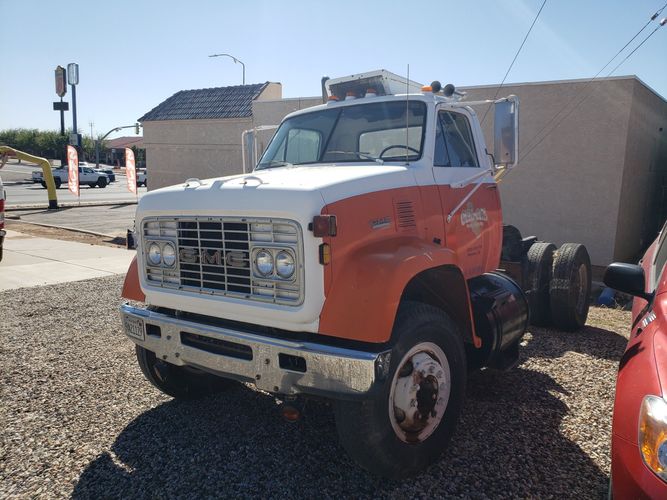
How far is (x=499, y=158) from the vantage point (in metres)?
4.28

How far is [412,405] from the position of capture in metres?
3.06

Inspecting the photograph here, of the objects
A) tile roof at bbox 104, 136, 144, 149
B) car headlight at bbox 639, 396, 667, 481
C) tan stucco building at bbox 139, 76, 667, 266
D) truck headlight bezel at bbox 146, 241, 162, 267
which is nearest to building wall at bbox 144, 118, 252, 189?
tan stucco building at bbox 139, 76, 667, 266

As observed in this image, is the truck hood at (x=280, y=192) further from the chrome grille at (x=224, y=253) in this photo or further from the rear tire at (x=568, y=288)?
the rear tire at (x=568, y=288)

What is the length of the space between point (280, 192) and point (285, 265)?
41cm

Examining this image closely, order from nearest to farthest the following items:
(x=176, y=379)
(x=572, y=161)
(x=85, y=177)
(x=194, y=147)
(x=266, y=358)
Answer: (x=266, y=358), (x=176, y=379), (x=572, y=161), (x=194, y=147), (x=85, y=177)

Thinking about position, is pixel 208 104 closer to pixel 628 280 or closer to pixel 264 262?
pixel 264 262

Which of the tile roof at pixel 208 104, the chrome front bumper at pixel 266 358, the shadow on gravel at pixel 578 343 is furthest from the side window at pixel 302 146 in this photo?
the tile roof at pixel 208 104

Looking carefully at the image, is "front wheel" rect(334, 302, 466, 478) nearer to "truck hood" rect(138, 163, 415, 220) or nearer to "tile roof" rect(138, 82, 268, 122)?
"truck hood" rect(138, 163, 415, 220)

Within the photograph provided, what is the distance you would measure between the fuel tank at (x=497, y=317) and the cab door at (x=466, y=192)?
0.15 m

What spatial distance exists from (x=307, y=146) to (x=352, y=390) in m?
2.39

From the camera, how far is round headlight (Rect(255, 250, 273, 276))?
2.95m

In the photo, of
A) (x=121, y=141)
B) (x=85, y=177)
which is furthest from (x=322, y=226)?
(x=121, y=141)

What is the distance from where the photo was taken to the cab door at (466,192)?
3977 mm

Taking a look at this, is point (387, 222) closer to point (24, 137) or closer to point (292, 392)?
point (292, 392)
